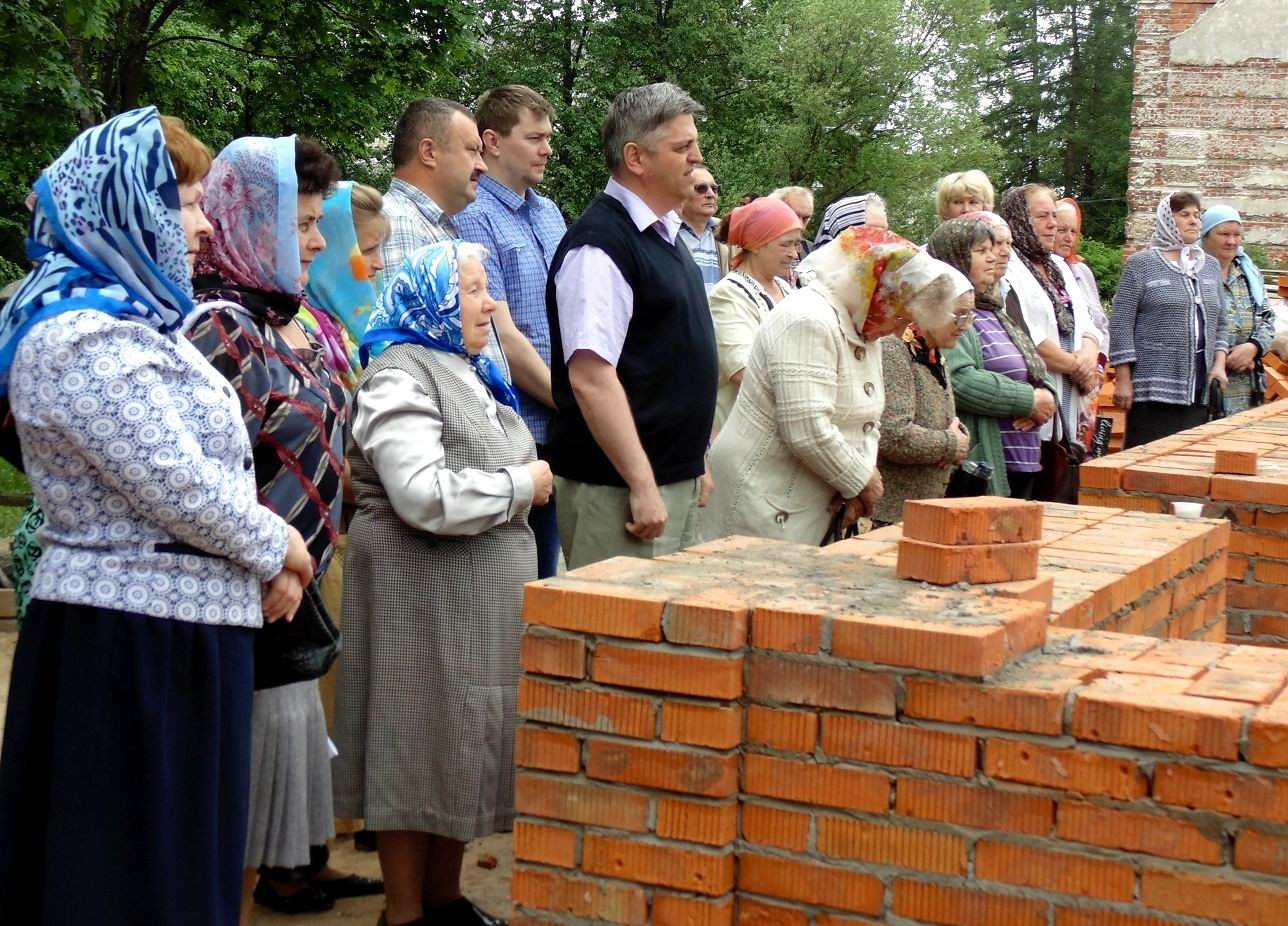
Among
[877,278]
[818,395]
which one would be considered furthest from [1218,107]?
[818,395]

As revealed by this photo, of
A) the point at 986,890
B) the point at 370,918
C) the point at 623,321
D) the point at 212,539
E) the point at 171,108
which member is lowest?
the point at 370,918

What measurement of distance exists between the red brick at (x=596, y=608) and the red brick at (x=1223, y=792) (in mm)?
853

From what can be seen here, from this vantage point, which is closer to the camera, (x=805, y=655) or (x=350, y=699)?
(x=805, y=655)

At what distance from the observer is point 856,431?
4551 millimetres

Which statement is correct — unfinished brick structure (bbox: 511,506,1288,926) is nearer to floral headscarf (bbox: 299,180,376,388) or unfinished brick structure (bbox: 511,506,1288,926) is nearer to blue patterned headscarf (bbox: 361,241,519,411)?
blue patterned headscarf (bbox: 361,241,519,411)

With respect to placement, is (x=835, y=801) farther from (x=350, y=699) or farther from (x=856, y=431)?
(x=856, y=431)

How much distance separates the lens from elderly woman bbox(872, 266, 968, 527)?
5133 mm

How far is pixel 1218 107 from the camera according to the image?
18.8m

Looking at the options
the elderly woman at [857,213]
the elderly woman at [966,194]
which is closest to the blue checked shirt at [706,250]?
the elderly woman at [857,213]

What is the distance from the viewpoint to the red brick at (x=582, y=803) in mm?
2625

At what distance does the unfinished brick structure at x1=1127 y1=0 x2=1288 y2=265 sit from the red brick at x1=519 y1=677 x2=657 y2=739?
57.4 feet

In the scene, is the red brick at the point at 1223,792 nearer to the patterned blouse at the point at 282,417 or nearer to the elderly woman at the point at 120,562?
the elderly woman at the point at 120,562

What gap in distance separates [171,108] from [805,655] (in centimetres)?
1781

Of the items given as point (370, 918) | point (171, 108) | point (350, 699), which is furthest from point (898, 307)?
point (171, 108)
